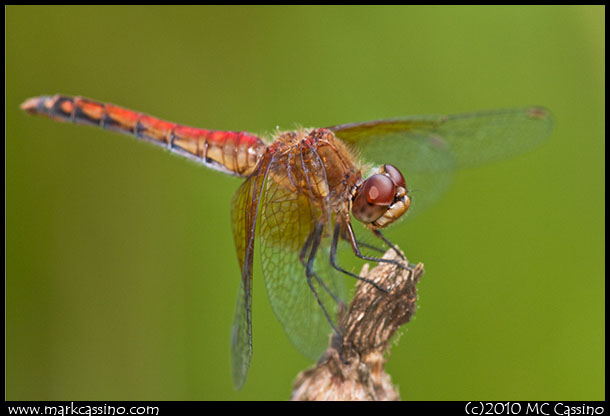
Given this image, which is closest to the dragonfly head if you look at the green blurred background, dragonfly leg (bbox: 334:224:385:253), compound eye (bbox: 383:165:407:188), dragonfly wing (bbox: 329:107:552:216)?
compound eye (bbox: 383:165:407:188)

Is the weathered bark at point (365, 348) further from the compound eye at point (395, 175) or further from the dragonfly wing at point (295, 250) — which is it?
the compound eye at point (395, 175)

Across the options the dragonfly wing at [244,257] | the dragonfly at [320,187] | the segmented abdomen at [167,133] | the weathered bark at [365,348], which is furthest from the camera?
the segmented abdomen at [167,133]

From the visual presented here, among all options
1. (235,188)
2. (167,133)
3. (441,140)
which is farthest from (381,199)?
(167,133)

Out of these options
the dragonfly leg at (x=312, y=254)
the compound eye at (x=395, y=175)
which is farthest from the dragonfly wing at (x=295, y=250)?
the compound eye at (x=395, y=175)

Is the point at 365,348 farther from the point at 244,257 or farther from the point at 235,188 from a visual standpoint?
the point at 235,188
